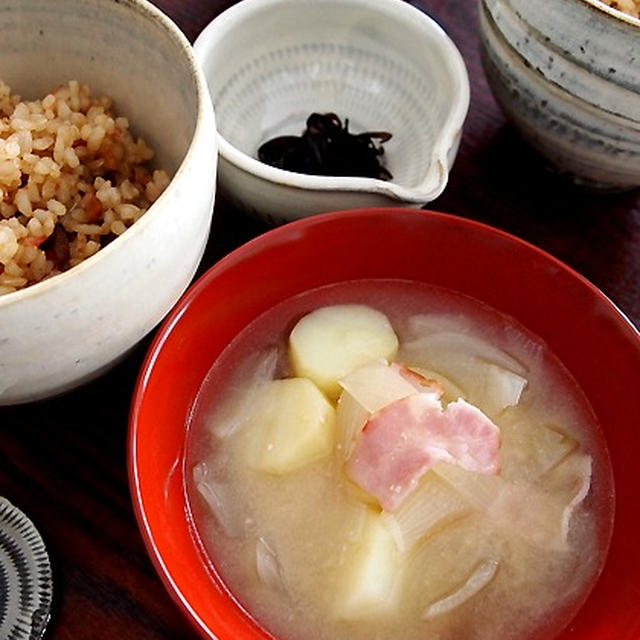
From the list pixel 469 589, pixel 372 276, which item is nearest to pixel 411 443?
pixel 469 589

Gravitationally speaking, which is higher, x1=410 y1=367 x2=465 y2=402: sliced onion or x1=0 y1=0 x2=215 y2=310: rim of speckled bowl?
x1=0 y1=0 x2=215 y2=310: rim of speckled bowl

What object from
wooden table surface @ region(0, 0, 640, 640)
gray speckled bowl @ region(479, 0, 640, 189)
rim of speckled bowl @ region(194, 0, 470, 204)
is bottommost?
wooden table surface @ region(0, 0, 640, 640)

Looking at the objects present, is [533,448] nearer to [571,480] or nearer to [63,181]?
[571,480]

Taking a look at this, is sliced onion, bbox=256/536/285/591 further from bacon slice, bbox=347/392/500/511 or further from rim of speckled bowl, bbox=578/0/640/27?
rim of speckled bowl, bbox=578/0/640/27

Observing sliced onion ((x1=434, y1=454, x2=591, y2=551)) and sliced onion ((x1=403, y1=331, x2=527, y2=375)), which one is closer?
sliced onion ((x1=434, y1=454, x2=591, y2=551))

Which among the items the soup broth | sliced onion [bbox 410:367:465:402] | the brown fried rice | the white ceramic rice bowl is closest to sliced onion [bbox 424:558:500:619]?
the soup broth
